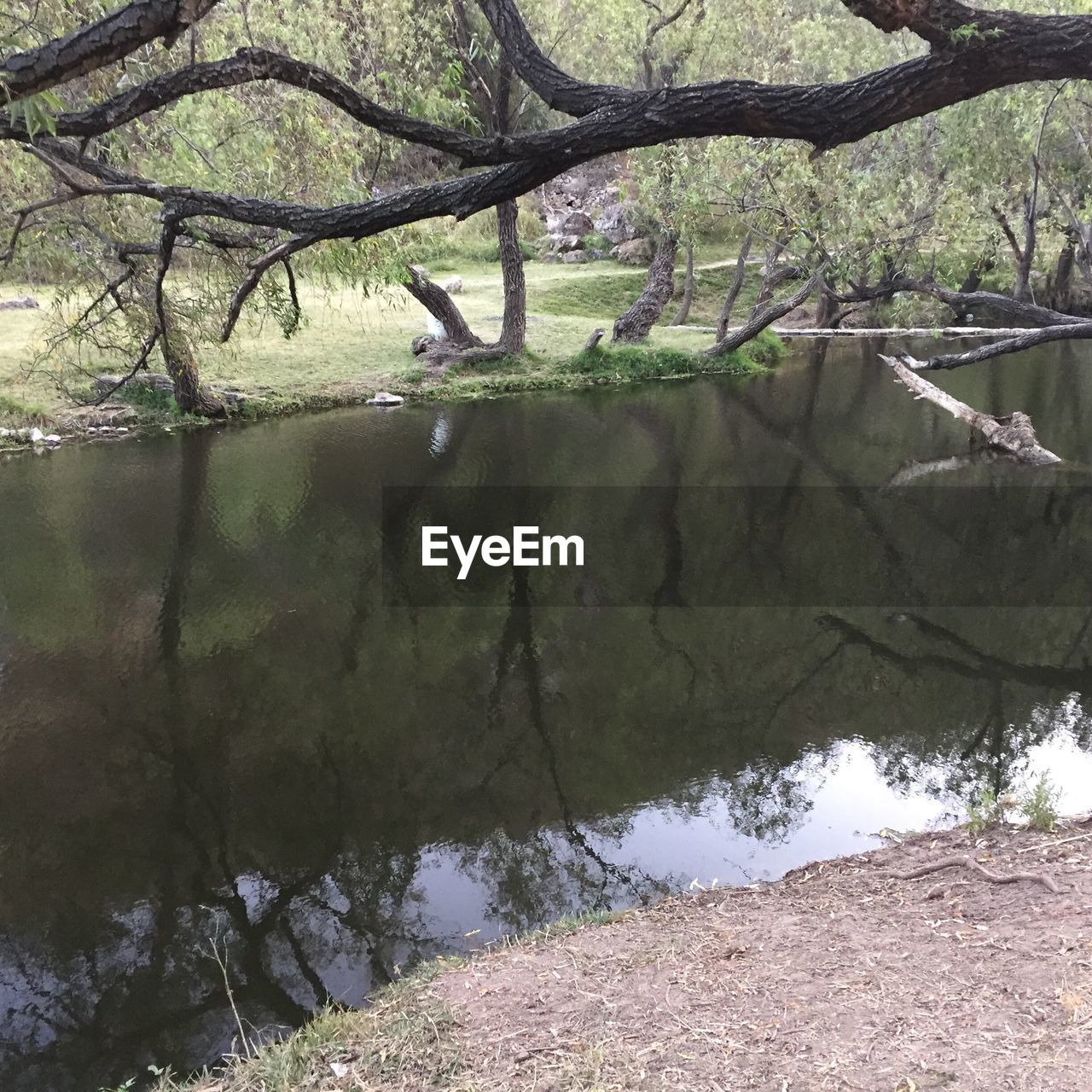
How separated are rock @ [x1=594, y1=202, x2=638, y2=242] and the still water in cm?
2315

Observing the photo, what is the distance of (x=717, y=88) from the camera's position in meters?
4.57

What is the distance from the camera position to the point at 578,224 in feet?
109

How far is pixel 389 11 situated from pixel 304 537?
11814 mm

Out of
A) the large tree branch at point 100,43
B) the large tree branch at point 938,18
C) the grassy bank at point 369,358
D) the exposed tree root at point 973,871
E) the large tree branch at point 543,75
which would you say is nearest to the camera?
the large tree branch at point 100,43

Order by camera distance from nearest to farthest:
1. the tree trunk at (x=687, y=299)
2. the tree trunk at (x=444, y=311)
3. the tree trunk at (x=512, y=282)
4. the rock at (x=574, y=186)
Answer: the tree trunk at (x=444, y=311) < the tree trunk at (x=512, y=282) < the tree trunk at (x=687, y=299) < the rock at (x=574, y=186)

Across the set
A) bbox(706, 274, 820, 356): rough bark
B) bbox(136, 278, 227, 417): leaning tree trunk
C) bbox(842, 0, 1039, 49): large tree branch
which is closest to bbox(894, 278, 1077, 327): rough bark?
bbox(842, 0, 1039, 49): large tree branch

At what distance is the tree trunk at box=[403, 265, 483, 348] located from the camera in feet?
61.7

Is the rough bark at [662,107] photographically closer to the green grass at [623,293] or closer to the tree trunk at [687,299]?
the green grass at [623,293]

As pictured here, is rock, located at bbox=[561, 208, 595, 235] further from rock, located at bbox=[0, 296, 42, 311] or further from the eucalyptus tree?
the eucalyptus tree

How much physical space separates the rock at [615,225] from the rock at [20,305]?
1943 cm

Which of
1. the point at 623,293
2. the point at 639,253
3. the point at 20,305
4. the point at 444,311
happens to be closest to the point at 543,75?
the point at 444,311

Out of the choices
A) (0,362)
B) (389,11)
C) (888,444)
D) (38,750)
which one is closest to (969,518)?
(888,444)

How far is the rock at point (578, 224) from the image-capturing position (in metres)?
33.2

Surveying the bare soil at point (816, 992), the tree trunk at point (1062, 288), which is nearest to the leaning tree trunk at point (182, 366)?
the bare soil at point (816, 992)
